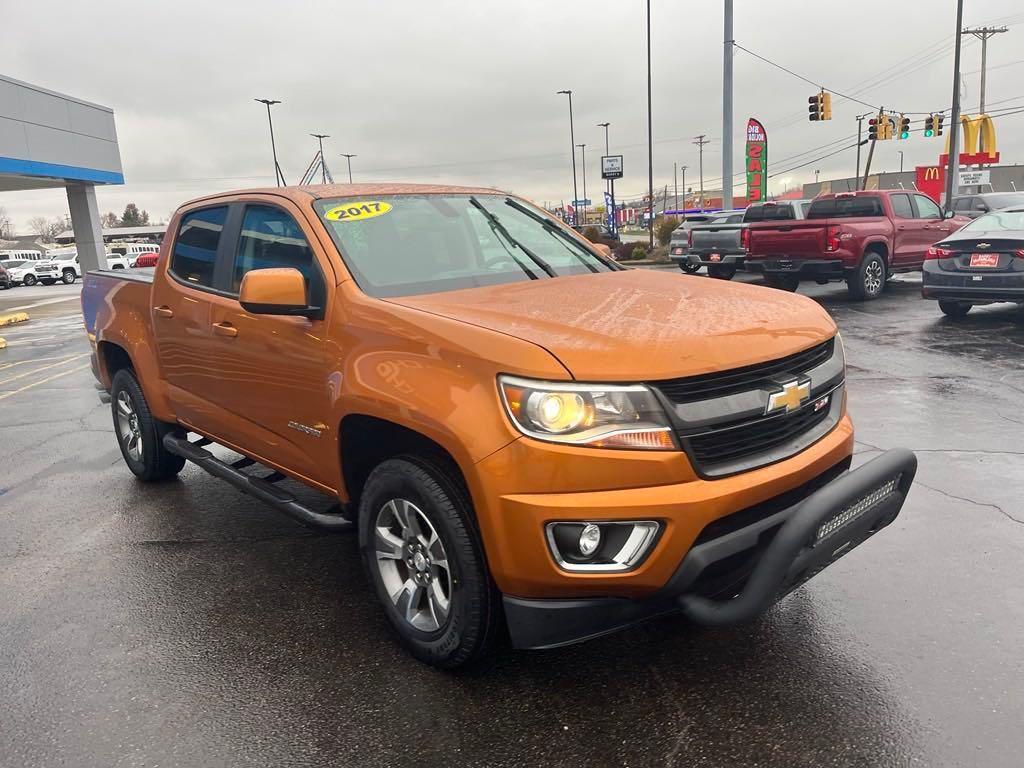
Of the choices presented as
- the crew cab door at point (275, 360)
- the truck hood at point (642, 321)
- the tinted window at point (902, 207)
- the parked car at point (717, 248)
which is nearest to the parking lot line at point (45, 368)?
the crew cab door at point (275, 360)

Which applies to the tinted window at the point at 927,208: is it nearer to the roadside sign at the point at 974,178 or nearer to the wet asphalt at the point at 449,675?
the wet asphalt at the point at 449,675

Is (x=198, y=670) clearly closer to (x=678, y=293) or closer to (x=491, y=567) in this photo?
(x=491, y=567)

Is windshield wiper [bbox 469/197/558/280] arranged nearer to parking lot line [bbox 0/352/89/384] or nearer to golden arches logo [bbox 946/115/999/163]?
parking lot line [bbox 0/352/89/384]

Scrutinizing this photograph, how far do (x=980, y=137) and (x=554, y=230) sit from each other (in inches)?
2311

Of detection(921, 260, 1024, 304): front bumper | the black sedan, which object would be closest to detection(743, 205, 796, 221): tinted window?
the black sedan

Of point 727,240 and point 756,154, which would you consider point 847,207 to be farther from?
point 756,154

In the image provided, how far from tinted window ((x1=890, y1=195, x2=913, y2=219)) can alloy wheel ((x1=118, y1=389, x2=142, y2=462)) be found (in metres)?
13.1

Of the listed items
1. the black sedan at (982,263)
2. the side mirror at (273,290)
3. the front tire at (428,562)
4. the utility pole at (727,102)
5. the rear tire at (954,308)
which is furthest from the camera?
the utility pole at (727,102)

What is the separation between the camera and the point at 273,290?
10.3ft

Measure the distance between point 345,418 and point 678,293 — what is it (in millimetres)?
1472

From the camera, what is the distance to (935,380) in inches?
297

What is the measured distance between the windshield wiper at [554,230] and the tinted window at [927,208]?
1232 centimetres

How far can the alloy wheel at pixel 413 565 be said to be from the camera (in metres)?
2.94

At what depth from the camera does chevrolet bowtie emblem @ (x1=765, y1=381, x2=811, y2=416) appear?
2.69 metres
